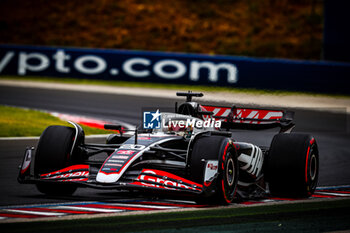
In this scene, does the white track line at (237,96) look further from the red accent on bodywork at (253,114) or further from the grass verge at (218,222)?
the grass verge at (218,222)

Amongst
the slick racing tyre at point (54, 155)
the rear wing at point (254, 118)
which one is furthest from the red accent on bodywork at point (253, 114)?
the slick racing tyre at point (54, 155)

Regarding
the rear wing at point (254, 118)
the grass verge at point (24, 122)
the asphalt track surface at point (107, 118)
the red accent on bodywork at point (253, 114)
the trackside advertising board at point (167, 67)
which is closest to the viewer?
the asphalt track surface at point (107, 118)

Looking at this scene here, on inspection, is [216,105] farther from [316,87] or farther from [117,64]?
[117,64]

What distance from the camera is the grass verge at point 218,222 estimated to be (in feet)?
21.8

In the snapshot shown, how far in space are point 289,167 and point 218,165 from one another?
1.22m

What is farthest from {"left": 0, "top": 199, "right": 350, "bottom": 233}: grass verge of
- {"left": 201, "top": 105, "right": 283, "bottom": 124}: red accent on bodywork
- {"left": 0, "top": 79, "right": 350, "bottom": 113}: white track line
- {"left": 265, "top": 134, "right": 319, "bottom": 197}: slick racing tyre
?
{"left": 0, "top": 79, "right": 350, "bottom": 113}: white track line

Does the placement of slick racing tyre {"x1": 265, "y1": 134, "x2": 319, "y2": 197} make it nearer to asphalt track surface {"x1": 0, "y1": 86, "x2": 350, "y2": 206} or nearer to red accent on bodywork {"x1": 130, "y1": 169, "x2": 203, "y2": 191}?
asphalt track surface {"x1": 0, "y1": 86, "x2": 350, "y2": 206}

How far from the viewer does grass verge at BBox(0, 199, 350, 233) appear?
261 inches

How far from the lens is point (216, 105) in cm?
1015

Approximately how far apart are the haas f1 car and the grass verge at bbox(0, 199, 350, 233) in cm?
31

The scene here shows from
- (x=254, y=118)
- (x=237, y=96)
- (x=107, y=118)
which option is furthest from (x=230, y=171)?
(x=107, y=118)

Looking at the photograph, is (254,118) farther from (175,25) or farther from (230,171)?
(175,25)

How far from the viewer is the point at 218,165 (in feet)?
25.1

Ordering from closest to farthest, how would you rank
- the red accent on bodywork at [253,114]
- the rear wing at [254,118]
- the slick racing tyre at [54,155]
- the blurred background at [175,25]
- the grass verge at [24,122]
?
1. the slick racing tyre at [54,155]
2. the rear wing at [254,118]
3. the red accent on bodywork at [253,114]
4. the grass verge at [24,122]
5. the blurred background at [175,25]
